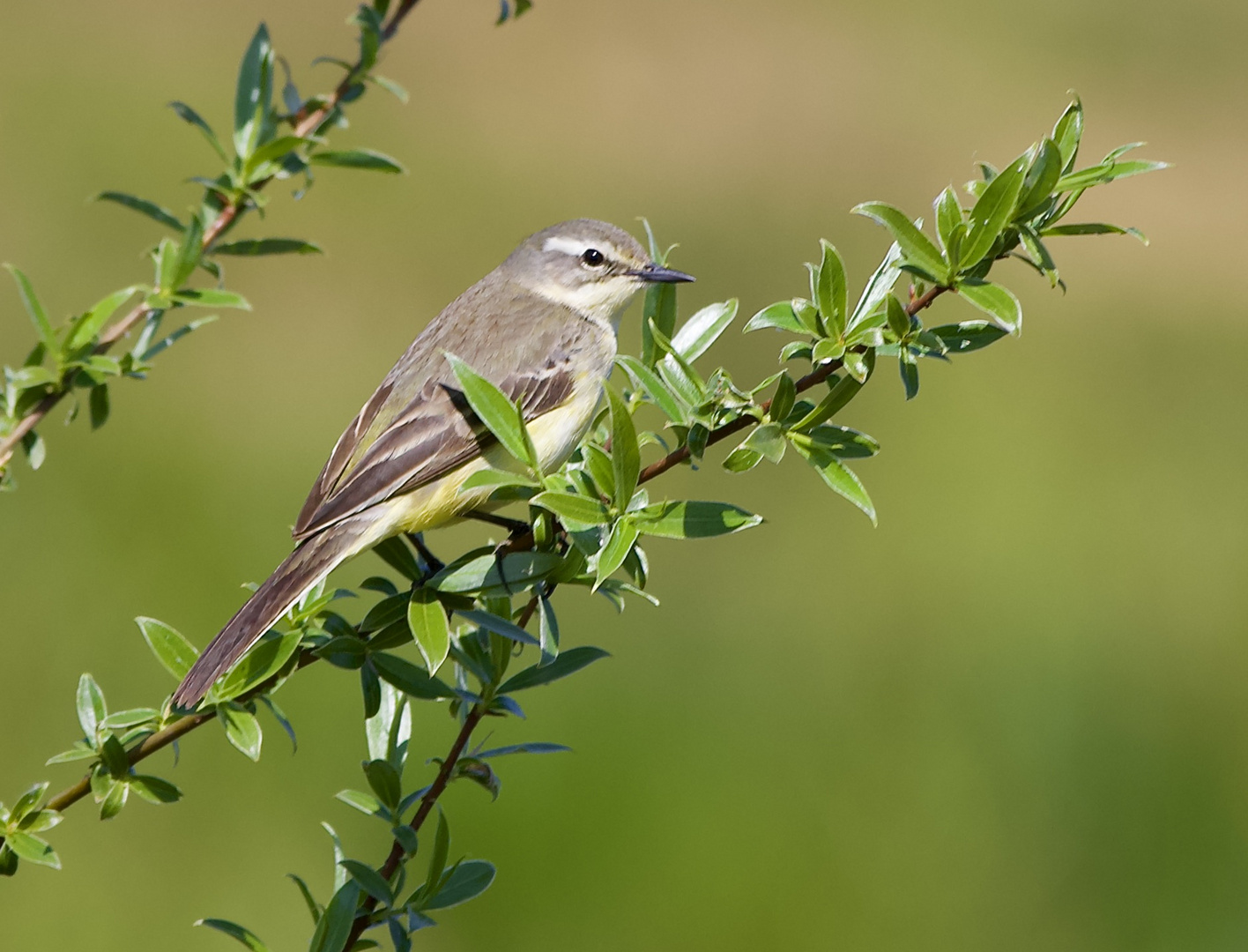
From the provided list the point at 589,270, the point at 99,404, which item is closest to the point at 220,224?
the point at 99,404

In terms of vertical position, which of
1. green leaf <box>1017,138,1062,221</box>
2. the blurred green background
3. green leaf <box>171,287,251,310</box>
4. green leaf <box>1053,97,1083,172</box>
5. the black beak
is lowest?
the blurred green background

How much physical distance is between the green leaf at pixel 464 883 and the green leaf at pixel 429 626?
1.10 feet

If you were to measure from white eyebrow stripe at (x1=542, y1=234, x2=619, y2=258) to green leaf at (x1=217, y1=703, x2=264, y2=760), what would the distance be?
2.87 m

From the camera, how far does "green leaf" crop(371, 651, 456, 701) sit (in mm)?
2225

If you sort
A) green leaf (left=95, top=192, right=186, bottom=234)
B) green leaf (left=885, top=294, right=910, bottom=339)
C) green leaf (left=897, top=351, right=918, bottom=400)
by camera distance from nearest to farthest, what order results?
green leaf (left=885, top=294, right=910, bottom=339) → green leaf (left=897, top=351, right=918, bottom=400) → green leaf (left=95, top=192, right=186, bottom=234)

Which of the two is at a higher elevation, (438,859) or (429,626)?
(429,626)

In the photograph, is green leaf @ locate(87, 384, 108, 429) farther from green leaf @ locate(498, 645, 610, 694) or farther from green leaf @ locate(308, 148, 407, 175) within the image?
green leaf @ locate(498, 645, 610, 694)

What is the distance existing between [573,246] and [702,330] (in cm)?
222

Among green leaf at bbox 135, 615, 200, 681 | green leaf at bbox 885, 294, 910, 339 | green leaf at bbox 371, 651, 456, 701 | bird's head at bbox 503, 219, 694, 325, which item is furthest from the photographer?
bird's head at bbox 503, 219, 694, 325

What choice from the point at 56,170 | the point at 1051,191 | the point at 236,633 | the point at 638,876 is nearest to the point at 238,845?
the point at 638,876

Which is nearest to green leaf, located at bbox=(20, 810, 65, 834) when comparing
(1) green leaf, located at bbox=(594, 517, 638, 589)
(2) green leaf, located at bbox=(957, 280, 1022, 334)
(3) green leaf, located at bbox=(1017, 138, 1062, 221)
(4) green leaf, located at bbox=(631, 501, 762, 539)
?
(1) green leaf, located at bbox=(594, 517, 638, 589)

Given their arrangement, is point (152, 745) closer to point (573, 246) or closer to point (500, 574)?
point (500, 574)

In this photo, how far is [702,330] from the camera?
8.96ft

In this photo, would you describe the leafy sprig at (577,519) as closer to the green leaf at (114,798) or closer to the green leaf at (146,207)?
the green leaf at (114,798)
